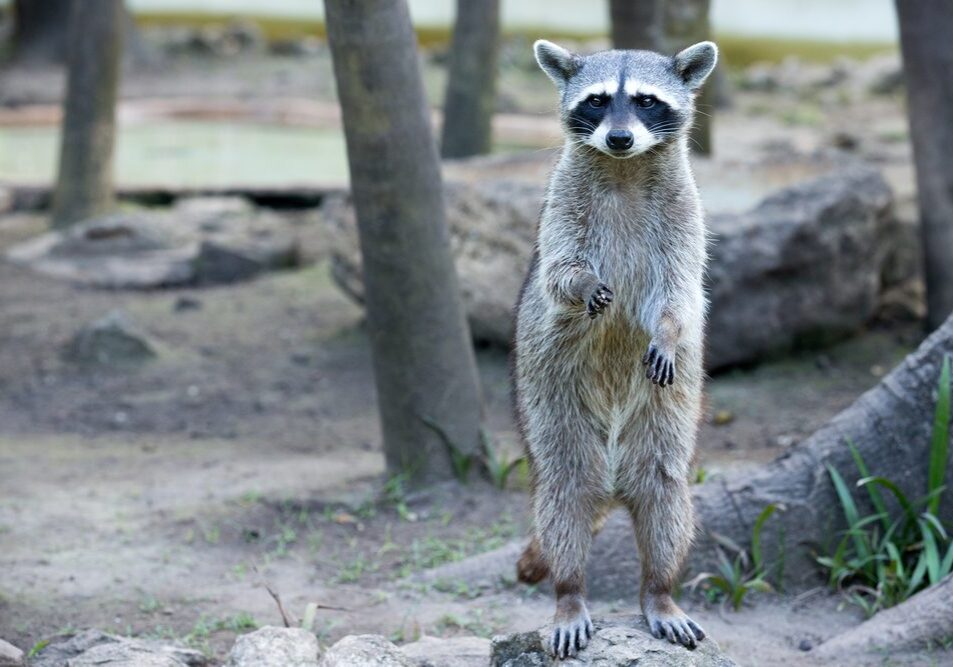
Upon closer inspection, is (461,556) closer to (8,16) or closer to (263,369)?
(263,369)

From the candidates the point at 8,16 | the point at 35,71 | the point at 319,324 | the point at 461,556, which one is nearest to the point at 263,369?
the point at 319,324

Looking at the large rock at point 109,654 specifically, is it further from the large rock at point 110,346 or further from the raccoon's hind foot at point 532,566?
the large rock at point 110,346

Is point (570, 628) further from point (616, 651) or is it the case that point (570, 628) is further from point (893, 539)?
point (893, 539)

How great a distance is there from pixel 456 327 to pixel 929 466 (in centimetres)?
241

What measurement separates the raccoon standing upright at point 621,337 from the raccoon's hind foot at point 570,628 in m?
0.13

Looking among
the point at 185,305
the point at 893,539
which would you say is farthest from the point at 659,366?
the point at 185,305

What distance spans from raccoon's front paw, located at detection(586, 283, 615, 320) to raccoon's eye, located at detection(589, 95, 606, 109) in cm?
65

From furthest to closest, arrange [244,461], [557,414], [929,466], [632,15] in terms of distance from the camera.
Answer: [632,15], [244,461], [929,466], [557,414]

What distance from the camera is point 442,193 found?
21.1 ft

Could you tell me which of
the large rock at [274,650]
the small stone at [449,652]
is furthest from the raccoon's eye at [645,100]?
the large rock at [274,650]

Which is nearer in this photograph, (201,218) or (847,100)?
(201,218)

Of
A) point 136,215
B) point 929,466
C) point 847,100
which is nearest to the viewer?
point 929,466

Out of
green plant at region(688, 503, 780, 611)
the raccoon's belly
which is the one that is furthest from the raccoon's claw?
green plant at region(688, 503, 780, 611)

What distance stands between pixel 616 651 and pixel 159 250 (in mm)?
8299
